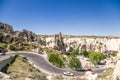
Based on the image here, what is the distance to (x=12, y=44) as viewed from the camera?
377ft

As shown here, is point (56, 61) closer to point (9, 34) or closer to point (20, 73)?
point (20, 73)

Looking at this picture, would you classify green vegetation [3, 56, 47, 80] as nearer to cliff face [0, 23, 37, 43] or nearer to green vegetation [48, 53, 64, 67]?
green vegetation [48, 53, 64, 67]

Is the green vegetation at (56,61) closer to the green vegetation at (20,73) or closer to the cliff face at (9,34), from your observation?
the green vegetation at (20,73)

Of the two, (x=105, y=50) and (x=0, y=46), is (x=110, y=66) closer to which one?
(x=0, y=46)

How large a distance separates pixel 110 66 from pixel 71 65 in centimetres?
3801

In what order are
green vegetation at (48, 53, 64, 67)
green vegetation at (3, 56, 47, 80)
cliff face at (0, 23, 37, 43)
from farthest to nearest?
cliff face at (0, 23, 37, 43)
green vegetation at (48, 53, 64, 67)
green vegetation at (3, 56, 47, 80)

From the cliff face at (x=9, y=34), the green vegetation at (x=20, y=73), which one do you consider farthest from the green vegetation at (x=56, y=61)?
the cliff face at (x=9, y=34)

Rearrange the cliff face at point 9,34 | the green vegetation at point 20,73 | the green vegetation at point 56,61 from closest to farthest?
the green vegetation at point 20,73 < the green vegetation at point 56,61 < the cliff face at point 9,34

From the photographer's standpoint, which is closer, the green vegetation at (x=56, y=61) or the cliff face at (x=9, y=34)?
the green vegetation at (x=56, y=61)

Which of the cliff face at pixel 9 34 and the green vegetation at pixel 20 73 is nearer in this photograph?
the green vegetation at pixel 20 73

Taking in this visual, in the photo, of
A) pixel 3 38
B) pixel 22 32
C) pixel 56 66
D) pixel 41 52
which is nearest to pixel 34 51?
pixel 41 52

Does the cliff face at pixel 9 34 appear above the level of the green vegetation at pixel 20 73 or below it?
above

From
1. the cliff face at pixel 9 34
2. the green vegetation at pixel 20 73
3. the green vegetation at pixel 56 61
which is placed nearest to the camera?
the green vegetation at pixel 20 73

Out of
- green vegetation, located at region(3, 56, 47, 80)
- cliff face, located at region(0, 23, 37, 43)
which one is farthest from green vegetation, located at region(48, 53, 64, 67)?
cliff face, located at region(0, 23, 37, 43)
